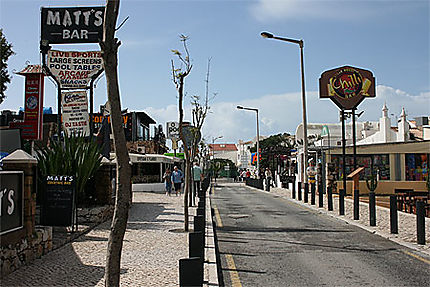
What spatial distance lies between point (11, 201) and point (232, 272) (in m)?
A: 3.82

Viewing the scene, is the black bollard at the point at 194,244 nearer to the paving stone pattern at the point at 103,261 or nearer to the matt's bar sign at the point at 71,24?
the paving stone pattern at the point at 103,261

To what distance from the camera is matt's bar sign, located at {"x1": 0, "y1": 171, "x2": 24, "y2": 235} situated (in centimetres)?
755

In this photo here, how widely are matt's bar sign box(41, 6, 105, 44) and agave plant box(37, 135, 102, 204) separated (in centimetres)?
594

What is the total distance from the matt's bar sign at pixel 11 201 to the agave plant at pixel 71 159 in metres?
4.09

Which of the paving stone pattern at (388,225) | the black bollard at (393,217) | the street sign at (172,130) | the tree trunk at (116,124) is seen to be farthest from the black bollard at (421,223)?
the street sign at (172,130)

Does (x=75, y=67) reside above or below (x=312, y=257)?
above

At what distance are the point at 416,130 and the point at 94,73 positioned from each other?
47382 millimetres

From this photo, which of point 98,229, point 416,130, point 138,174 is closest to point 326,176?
point 138,174

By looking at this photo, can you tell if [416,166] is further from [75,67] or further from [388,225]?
[75,67]

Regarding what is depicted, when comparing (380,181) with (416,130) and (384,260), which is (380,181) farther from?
(416,130)

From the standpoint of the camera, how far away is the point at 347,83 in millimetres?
26859

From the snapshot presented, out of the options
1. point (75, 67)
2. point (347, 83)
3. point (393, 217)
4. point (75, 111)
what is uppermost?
point (347, 83)

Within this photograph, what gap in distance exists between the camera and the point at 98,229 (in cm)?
1289

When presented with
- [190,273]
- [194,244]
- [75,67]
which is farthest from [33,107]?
[190,273]
